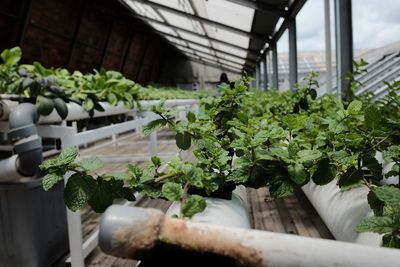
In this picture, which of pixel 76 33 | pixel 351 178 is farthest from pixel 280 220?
pixel 76 33

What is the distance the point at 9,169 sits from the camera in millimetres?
1607

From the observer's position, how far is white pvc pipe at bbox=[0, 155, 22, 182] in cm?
159

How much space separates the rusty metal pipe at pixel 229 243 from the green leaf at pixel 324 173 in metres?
0.29

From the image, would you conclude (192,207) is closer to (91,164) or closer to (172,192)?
(172,192)

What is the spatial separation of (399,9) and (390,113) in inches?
66.1

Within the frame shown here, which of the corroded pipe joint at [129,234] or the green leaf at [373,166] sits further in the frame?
the green leaf at [373,166]

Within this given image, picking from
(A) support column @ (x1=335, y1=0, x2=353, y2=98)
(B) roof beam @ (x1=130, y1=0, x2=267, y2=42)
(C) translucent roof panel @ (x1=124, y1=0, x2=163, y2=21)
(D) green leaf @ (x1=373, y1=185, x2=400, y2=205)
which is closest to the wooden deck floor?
(D) green leaf @ (x1=373, y1=185, x2=400, y2=205)

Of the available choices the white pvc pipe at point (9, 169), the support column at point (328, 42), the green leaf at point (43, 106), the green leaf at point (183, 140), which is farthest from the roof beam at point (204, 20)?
the green leaf at point (183, 140)

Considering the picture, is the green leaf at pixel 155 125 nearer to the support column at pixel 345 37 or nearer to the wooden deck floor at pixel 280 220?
the wooden deck floor at pixel 280 220

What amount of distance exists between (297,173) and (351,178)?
14cm

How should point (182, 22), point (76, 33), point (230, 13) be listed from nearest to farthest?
1. point (230, 13)
2. point (76, 33)
3. point (182, 22)

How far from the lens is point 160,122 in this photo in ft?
2.52

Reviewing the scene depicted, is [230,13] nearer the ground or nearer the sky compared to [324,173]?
nearer the sky

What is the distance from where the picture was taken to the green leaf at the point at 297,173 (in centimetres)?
61
